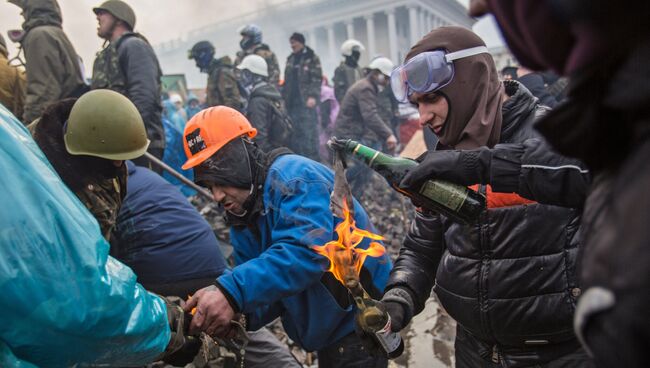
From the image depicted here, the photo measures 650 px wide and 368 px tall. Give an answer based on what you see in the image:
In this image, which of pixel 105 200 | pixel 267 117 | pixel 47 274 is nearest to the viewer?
pixel 47 274

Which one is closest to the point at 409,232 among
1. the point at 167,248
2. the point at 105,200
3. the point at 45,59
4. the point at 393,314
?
the point at 393,314

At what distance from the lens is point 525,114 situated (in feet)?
6.98

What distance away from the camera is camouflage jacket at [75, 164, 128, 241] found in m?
2.91

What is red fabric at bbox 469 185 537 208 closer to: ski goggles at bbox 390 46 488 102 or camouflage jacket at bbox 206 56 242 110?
ski goggles at bbox 390 46 488 102

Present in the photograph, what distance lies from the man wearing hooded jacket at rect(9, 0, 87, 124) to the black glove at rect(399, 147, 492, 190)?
460 centimetres

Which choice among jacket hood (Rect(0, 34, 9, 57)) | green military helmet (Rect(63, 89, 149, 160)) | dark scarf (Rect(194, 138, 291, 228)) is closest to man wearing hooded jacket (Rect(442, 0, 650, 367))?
dark scarf (Rect(194, 138, 291, 228))

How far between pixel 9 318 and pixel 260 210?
1437 mm

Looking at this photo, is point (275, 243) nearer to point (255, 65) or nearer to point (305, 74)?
point (255, 65)

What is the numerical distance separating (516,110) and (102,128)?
229cm

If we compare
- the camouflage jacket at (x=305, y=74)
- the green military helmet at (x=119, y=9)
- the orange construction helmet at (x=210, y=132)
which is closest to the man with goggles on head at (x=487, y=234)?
the orange construction helmet at (x=210, y=132)

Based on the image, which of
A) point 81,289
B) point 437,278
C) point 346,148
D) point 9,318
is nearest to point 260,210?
point 346,148

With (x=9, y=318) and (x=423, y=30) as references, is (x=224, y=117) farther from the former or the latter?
(x=423, y=30)

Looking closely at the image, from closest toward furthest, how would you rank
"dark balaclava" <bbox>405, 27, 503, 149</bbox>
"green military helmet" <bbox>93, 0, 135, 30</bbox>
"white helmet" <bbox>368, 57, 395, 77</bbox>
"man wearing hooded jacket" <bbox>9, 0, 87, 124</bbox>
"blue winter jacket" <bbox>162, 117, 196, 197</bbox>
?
"dark balaclava" <bbox>405, 27, 503, 149</bbox>, "man wearing hooded jacket" <bbox>9, 0, 87, 124</bbox>, "green military helmet" <bbox>93, 0, 135, 30</bbox>, "blue winter jacket" <bbox>162, 117, 196, 197</bbox>, "white helmet" <bbox>368, 57, 395, 77</bbox>

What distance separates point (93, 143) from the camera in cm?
291
